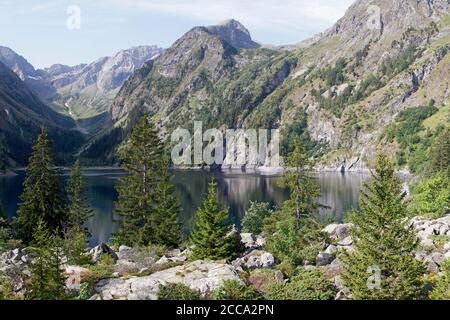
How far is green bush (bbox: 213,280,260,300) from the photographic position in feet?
84.6

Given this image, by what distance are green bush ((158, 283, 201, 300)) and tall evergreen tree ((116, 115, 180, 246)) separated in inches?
1162

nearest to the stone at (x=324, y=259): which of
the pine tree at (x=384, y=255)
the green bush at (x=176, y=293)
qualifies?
the pine tree at (x=384, y=255)

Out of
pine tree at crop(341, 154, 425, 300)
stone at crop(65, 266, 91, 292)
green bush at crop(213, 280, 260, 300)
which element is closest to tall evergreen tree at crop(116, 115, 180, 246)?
stone at crop(65, 266, 91, 292)

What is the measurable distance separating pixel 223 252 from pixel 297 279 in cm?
1054

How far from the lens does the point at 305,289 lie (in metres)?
27.4

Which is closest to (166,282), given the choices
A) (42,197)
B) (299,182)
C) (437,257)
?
(437,257)

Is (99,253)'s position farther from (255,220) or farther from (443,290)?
(255,220)

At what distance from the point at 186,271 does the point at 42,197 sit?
112 ft

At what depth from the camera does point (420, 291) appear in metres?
26.6

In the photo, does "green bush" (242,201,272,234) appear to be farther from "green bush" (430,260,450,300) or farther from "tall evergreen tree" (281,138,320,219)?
"green bush" (430,260,450,300)

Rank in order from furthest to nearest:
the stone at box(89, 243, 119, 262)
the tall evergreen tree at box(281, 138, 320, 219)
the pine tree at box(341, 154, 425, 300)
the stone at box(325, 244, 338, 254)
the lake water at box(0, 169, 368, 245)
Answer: the lake water at box(0, 169, 368, 245) < the tall evergreen tree at box(281, 138, 320, 219) < the stone at box(89, 243, 119, 262) < the stone at box(325, 244, 338, 254) < the pine tree at box(341, 154, 425, 300)
